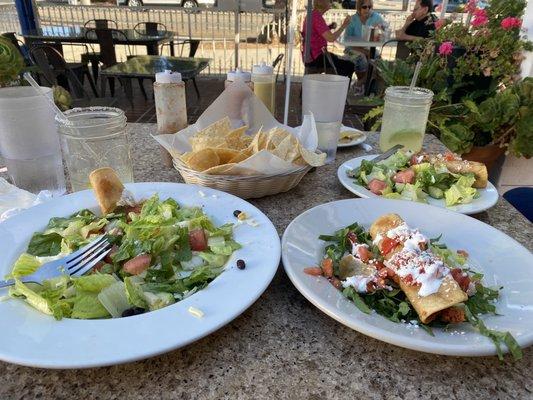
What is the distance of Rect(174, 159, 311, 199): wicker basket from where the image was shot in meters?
1.20

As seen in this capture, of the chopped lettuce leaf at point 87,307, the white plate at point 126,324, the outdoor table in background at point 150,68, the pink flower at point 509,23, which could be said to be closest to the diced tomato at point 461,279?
the white plate at point 126,324

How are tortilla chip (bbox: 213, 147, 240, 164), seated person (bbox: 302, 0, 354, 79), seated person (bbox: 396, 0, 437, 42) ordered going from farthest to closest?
seated person (bbox: 396, 0, 437, 42)
seated person (bbox: 302, 0, 354, 79)
tortilla chip (bbox: 213, 147, 240, 164)

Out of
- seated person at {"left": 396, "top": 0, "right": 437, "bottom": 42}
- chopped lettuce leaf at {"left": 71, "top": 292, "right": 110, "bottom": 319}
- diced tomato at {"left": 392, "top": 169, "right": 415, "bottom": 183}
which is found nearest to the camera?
chopped lettuce leaf at {"left": 71, "top": 292, "right": 110, "bottom": 319}

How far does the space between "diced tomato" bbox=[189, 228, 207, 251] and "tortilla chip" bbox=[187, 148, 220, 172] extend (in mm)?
304

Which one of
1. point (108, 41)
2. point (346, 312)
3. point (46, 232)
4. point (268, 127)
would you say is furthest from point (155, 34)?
point (346, 312)

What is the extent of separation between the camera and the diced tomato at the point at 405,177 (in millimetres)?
1376

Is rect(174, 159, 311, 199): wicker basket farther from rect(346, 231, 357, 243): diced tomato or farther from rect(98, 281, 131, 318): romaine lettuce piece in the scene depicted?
rect(98, 281, 131, 318): romaine lettuce piece

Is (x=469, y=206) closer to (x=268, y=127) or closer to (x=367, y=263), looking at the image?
(x=367, y=263)

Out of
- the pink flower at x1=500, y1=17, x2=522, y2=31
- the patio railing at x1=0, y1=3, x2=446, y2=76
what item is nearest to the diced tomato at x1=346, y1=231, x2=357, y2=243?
the pink flower at x1=500, y1=17, x2=522, y2=31

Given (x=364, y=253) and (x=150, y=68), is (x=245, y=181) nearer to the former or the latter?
(x=364, y=253)

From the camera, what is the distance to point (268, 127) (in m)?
1.58

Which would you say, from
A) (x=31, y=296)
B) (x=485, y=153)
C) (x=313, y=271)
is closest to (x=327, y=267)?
(x=313, y=271)

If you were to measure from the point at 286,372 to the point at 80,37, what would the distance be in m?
6.56

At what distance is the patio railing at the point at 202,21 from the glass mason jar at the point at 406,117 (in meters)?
8.26
